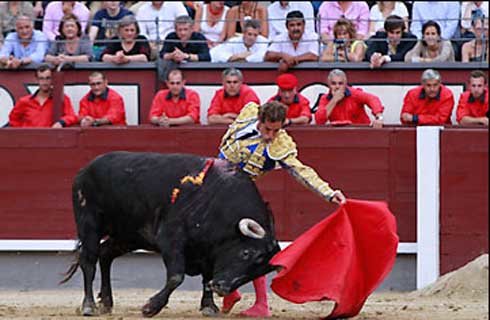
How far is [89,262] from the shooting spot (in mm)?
8141

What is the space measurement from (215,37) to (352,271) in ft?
15.4

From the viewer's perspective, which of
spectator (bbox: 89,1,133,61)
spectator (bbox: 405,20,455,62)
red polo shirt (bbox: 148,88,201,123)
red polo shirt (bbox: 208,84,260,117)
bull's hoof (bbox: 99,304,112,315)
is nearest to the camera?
bull's hoof (bbox: 99,304,112,315)

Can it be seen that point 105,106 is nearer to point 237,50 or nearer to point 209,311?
point 237,50

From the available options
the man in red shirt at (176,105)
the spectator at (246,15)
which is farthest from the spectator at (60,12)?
the man in red shirt at (176,105)

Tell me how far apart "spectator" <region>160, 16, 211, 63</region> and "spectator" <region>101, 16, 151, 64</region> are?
183mm

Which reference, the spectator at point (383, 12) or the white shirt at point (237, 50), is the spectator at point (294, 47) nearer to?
the white shirt at point (237, 50)

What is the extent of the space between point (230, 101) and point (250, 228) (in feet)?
11.1

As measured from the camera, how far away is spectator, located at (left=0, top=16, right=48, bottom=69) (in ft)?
37.4

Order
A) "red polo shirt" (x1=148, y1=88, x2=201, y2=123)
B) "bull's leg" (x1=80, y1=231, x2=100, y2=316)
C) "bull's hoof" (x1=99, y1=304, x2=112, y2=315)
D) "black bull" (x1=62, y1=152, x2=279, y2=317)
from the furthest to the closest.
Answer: "red polo shirt" (x1=148, y1=88, x2=201, y2=123) → "bull's hoof" (x1=99, y1=304, x2=112, y2=315) → "bull's leg" (x1=80, y1=231, x2=100, y2=316) → "black bull" (x1=62, y1=152, x2=279, y2=317)

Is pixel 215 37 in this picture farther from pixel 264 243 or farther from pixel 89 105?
pixel 264 243

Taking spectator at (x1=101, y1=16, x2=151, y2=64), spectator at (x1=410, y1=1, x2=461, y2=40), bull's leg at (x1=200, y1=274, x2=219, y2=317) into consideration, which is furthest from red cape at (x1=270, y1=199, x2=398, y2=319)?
spectator at (x1=410, y1=1, x2=461, y2=40)

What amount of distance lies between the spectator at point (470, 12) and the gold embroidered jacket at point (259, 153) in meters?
3.88

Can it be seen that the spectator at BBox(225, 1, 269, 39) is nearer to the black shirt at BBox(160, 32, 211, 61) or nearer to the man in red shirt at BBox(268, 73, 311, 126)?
the black shirt at BBox(160, 32, 211, 61)

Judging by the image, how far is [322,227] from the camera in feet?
25.4
